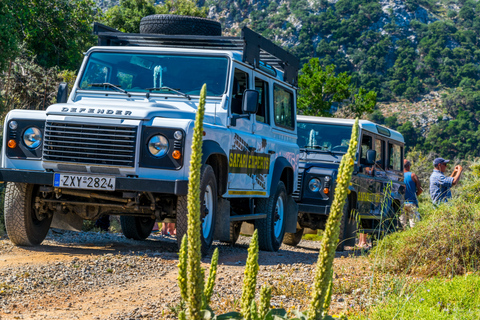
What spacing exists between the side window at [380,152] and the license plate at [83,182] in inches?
270

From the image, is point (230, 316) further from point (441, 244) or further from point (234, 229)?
point (234, 229)

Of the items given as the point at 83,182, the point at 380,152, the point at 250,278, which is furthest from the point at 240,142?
the point at 380,152

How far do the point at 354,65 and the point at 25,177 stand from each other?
7664 centimetres

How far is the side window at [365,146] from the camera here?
35.0 feet

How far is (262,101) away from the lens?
27.6 ft

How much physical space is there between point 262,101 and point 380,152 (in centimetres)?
438

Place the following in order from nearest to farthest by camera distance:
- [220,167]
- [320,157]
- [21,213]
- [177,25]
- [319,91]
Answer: [21,213] → [220,167] → [177,25] → [320,157] → [319,91]

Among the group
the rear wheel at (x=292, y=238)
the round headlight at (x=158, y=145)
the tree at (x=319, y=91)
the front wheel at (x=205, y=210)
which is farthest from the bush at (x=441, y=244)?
the tree at (x=319, y=91)

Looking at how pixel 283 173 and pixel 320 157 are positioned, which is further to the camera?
→ pixel 320 157

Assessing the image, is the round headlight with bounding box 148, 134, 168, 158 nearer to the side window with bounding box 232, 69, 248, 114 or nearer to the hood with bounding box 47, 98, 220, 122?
the hood with bounding box 47, 98, 220, 122

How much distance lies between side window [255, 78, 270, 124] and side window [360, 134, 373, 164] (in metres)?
2.86

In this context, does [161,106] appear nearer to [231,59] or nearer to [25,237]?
[231,59]

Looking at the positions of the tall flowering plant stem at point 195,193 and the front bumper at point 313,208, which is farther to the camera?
the front bumper at point 313,208

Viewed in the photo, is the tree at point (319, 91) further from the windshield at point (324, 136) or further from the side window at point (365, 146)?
the windshield at point (324, 136)
